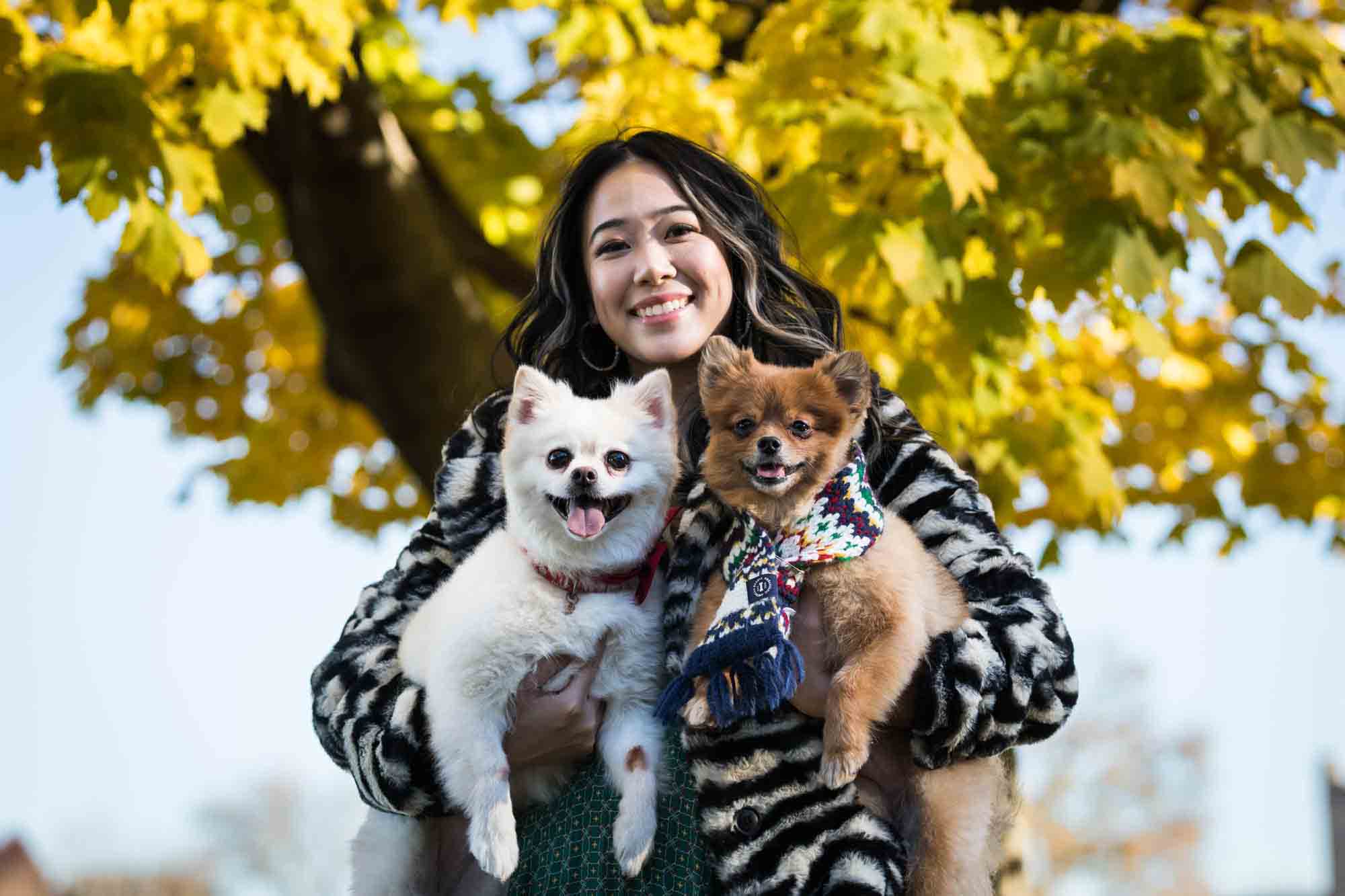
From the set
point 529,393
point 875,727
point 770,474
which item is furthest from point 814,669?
point 529,393

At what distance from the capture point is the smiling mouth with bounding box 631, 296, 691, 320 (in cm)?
309

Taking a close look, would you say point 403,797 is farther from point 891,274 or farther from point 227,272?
point 227,272

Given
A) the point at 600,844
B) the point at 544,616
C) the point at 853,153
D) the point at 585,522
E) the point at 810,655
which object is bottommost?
the point at 600,844

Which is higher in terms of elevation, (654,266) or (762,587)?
(654,266)

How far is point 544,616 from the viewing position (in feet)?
9.38

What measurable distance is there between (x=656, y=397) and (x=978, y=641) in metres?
0.96

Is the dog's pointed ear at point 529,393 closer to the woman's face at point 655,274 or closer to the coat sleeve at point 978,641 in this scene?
the woman's face at point 655,274

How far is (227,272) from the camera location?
9.21 m

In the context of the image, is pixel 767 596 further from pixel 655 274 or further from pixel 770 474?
pixel 655 274

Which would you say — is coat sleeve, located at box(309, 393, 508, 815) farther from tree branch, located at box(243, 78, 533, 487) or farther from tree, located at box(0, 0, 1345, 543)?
tree branch, located at box(243, 78, 533, 487)

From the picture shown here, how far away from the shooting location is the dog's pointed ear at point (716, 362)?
278 cm

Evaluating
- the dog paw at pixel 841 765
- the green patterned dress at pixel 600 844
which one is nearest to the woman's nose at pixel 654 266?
the green patterned dress at pixel 600 844

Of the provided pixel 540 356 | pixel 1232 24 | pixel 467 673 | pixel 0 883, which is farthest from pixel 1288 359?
pixel 0 883

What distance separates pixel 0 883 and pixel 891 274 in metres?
14.3
